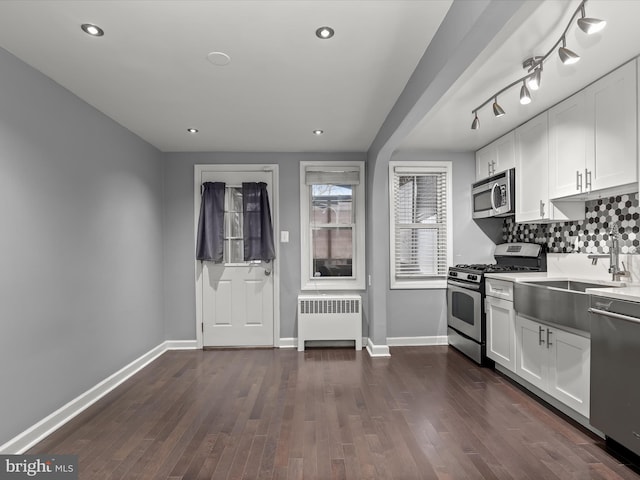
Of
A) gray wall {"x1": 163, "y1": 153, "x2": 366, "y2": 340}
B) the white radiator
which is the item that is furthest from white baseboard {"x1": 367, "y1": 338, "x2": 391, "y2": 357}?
gray wall {"x1": 163, "y1": 153, "x2": 366, "y2": 340}

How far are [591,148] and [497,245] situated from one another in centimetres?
197

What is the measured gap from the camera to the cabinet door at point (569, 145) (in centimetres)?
284

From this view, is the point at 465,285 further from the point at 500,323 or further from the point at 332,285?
the point at 332,285

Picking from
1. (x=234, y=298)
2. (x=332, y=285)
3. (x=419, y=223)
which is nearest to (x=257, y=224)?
(x=234, y=298)

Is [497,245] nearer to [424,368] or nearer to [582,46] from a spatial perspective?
[424,368]

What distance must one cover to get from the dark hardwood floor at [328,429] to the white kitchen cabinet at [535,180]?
158 centimetres

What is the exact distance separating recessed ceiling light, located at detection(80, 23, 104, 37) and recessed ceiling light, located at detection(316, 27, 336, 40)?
3.94 feet

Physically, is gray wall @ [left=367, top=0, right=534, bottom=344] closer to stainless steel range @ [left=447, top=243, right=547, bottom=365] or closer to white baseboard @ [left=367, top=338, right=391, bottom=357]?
white baseboard @ [left=367, top=338, right=391, bottom=357]

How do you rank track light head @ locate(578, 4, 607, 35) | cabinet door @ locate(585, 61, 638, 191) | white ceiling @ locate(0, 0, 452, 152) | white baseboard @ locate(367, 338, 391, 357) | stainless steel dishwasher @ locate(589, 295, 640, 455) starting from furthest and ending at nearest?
white baseboard @ locate(367, 338, 391, 357), cabinet door @ locate(585, 61, 638, 191), stainless steel dishwasher @ locate(589, 295, 640, 455), white ceiling @ locate(0, 0, 452, 152), track light head @ locate(578, 4, 607, 35)

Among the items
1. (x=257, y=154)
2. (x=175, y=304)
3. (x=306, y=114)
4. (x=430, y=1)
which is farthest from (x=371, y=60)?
(x=175, y=304)

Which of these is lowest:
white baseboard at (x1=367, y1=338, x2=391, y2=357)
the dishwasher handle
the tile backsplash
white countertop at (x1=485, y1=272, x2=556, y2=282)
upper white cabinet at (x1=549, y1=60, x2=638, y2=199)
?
white baseboard at (x1=367, y1=338, x2=391, y2=357)

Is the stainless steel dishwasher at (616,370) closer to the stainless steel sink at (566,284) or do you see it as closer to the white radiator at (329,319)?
the stainless steel sink at (566,284)

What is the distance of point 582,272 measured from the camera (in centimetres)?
333

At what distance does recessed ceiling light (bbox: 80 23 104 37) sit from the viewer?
6.56ft
